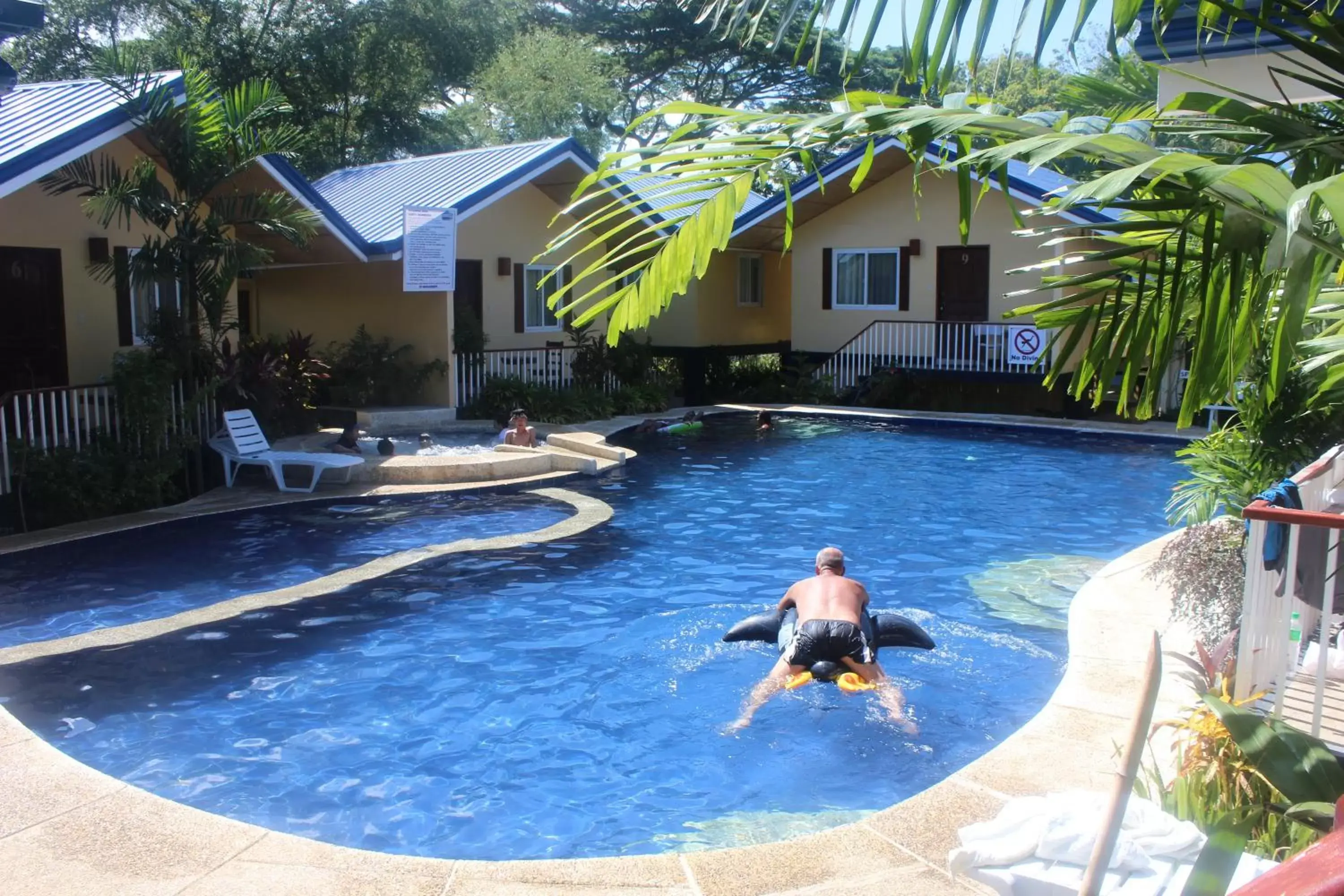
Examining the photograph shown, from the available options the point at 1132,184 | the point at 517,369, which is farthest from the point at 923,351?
the point at 1132,184

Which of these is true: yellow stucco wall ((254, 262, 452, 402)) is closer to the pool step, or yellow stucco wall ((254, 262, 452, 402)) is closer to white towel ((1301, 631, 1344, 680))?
the pool step

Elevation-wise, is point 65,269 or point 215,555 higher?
point 65,269

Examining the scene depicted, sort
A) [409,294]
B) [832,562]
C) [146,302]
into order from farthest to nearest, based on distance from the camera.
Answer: [409,294] → [146,302] → [832,562]

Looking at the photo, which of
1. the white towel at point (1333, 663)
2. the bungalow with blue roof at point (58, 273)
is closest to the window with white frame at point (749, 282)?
the bungalow with blue roof at point (58, 273)

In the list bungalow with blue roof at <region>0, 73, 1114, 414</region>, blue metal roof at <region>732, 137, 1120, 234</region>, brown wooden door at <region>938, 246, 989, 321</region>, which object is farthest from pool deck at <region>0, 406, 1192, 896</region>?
brown wooden door at <region>938, 246, 989, 321</region>

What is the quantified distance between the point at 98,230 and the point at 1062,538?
467 inches

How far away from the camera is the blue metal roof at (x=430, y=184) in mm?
19109

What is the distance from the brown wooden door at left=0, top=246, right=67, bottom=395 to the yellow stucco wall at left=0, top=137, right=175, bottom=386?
3.5 inches

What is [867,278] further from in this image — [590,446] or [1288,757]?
[1288,757]

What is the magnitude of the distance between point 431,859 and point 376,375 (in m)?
15.5

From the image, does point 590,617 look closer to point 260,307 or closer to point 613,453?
point 613,453

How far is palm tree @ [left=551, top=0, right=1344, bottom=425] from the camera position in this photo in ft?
7.47

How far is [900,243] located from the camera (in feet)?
81.3

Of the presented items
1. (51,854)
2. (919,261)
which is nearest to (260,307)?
(919,261)
